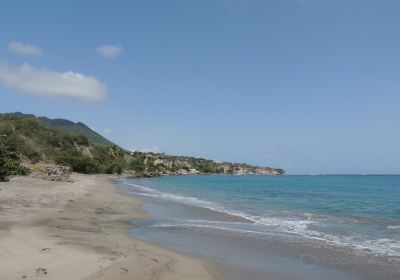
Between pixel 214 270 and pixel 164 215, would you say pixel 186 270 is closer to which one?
pixel 214 270

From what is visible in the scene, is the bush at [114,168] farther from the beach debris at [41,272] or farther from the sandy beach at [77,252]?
the beach debris at [41,272]

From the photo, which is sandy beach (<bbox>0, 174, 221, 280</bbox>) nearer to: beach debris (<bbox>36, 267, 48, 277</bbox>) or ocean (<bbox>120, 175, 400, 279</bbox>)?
beach debris (<bbox>36, 267, 48, 277</bbox>)

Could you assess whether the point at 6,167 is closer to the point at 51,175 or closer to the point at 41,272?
the point at 51,175

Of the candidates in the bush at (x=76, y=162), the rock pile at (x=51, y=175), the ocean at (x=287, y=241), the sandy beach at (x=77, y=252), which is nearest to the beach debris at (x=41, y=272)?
the sandy beach at (x=77, y=252)

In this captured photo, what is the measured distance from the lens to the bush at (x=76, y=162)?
81438 mm

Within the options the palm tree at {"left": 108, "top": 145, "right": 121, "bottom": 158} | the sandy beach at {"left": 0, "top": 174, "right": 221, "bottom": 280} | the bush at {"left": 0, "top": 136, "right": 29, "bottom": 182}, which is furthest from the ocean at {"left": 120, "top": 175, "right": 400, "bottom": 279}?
the palm tree at {"left": 108, "top": 145, "right": 121, "bottom": 158}

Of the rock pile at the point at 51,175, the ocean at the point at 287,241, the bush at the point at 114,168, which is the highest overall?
the bush at the point at 114,168

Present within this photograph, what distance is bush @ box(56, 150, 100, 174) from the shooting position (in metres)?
81.4

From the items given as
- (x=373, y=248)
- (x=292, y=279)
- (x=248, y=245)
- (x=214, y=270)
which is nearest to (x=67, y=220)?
(x=248, y=245)

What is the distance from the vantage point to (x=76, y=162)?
3334 inches

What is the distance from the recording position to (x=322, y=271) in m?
10.7

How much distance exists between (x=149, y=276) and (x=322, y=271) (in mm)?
4731

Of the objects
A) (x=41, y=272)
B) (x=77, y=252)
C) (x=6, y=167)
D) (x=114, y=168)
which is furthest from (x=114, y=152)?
(x=41, y=272)

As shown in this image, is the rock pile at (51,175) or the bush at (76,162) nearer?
the rock pile at (51,175)
